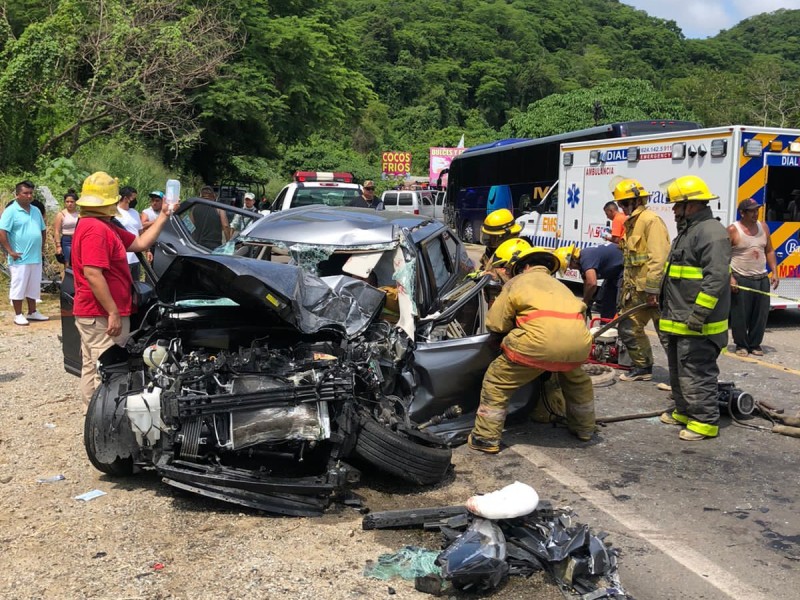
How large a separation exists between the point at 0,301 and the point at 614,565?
423 inches

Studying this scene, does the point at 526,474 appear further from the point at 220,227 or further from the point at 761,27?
the point at 761,27

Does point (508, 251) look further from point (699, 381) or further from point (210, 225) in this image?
point (210, 225)

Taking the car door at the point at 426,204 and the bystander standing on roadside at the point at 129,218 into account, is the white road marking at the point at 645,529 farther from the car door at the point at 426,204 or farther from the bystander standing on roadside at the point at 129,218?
the car door at the point at 426,204

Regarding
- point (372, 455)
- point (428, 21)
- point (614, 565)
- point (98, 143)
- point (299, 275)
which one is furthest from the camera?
point (428, 21)

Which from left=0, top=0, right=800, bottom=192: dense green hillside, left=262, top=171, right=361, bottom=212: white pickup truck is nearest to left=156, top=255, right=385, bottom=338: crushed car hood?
left=262, top=171, right=361, bottom=212: white pickup truck

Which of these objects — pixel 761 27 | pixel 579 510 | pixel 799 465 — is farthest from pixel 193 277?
pixel 761 27

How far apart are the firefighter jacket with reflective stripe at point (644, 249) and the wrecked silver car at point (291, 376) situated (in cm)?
217

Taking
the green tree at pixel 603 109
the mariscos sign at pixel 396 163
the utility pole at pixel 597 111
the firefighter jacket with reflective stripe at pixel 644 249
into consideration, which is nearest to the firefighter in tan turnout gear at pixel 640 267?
the firefighter jacket with reflective stripe at pixel 644 249

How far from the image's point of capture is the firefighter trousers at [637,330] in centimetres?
692

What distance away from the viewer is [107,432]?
13.8ft

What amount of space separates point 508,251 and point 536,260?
0.64 meters

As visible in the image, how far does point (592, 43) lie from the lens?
103m

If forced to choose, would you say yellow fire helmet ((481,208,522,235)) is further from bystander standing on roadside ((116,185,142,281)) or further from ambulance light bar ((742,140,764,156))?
ambulance light bar ((742,140,764,156))

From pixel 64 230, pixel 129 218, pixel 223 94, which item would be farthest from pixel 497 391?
pixel 223 94
